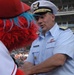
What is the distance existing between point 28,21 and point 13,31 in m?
0.09

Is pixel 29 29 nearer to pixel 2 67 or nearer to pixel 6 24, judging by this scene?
pixel 6 24

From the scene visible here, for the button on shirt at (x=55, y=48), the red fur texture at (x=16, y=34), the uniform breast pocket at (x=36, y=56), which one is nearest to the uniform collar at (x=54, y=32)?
the button on shirt at (x=55, y=48)

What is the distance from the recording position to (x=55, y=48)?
193 cm

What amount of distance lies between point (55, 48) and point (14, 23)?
698 millimetres

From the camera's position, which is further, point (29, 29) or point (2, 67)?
point (29, 29)

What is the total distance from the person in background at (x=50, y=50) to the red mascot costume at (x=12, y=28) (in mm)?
552

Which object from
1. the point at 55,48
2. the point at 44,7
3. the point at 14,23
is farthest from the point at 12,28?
the point at 44,7

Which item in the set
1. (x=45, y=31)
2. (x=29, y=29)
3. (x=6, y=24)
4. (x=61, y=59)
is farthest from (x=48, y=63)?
(x=6, y=24)

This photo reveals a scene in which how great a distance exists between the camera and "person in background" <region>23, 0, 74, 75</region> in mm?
1862

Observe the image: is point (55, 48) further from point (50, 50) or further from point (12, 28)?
point (12, 28)

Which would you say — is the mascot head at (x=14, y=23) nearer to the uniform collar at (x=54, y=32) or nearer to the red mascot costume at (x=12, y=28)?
the red mascot costume at (x=12, y=28)

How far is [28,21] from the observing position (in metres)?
1.33

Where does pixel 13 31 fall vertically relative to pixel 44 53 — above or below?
above

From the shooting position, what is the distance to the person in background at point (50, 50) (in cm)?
186
